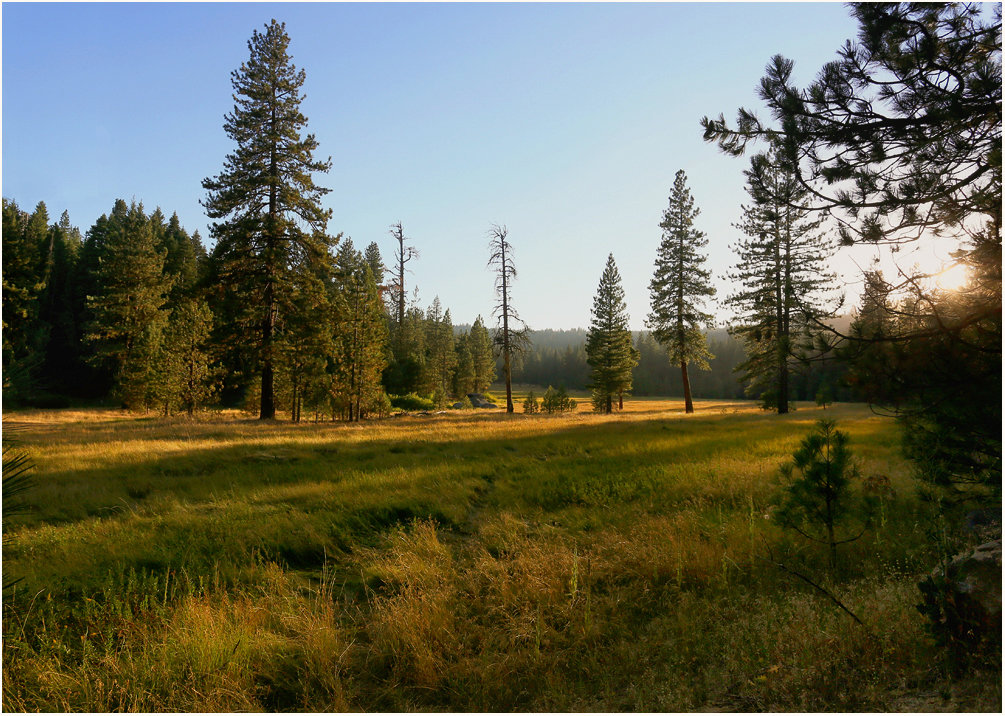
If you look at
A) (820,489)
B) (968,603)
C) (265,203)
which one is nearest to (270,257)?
(265,203)

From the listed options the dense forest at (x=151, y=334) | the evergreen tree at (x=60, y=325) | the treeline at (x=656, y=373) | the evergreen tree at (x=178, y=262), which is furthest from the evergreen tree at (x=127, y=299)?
the treeline at (x=656, y=373)

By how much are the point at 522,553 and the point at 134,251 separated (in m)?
48.7

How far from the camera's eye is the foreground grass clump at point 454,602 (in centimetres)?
338

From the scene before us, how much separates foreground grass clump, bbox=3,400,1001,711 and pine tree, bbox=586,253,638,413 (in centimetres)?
3697

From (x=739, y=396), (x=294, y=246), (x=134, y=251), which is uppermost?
(x=134, y=251)

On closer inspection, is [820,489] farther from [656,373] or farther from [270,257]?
[656,373]

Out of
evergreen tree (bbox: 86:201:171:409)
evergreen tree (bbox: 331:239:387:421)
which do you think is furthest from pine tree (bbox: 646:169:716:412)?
evergreen tree (bbox: 86:201:171:409)

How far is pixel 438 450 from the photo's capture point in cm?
1420

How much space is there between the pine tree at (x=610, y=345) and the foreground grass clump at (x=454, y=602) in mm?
36967

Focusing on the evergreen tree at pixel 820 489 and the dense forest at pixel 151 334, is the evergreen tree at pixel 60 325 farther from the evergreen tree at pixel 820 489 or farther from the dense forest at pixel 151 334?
the evergreen tree at pixel 820 489

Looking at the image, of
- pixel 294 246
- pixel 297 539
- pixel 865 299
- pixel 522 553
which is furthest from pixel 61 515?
pixel 294 246

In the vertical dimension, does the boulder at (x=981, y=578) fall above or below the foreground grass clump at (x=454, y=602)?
above

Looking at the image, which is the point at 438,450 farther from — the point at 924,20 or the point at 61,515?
the point at 924,20

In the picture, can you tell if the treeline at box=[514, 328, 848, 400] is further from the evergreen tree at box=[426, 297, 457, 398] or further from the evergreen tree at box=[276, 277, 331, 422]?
the evergreen tree at box=[276, 277, 331, 422]
